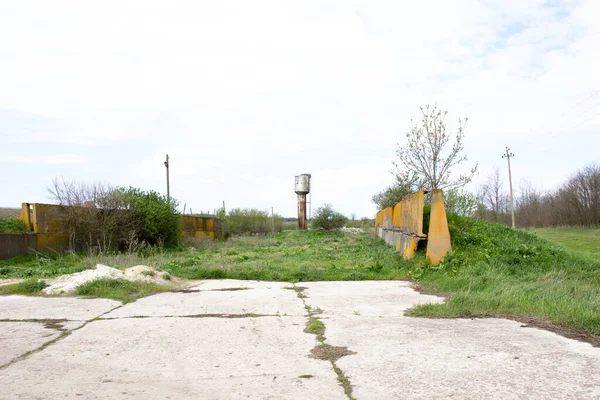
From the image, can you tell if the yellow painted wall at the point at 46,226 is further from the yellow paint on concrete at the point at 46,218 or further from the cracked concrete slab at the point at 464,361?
the cracked concrete slab at the point at 464,361

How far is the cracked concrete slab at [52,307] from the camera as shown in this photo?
5703 millimetres

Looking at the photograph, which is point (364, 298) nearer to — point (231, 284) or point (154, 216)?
point (231, 284)

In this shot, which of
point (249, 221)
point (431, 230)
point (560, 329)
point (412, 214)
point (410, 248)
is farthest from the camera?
point (249, 221)

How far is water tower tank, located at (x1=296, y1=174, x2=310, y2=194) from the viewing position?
39.7 meters

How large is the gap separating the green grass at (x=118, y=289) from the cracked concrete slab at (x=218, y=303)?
0.94 feet

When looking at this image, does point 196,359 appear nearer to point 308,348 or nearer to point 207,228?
point 308,348

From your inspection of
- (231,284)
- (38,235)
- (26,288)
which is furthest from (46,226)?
(231,284)

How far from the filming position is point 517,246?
360 inches

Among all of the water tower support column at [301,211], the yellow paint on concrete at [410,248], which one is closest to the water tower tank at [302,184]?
the water tower support column at [301,211]

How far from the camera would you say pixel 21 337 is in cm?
464

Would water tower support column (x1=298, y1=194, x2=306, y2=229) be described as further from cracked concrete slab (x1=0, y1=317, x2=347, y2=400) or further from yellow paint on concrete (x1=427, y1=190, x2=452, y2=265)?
cracked concrete slab (x1=0, y1=317, x2=347, y2=400)

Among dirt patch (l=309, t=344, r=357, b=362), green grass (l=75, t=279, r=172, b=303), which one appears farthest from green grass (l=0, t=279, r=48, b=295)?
dirt patch (l=309, t=344, r=357, b=362)

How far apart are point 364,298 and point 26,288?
5683 mm

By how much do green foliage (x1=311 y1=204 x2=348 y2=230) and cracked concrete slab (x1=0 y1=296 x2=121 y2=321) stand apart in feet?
104
